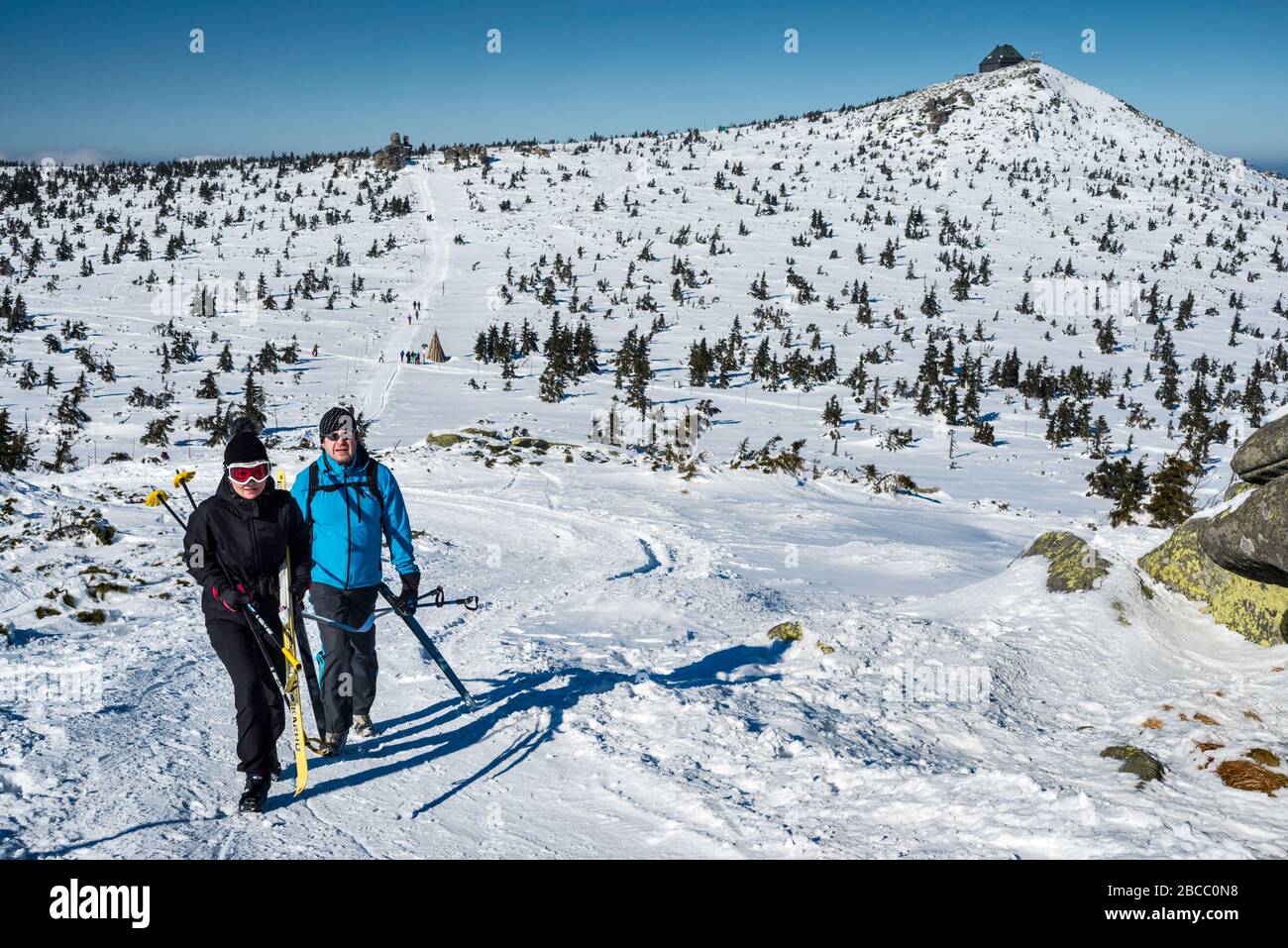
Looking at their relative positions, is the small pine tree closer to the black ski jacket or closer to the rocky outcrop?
the black ski jacket

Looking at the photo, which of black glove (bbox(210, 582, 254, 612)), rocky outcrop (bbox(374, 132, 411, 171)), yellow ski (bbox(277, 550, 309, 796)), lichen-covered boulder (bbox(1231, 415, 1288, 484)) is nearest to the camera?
black glove (bbox(210, 582, 254, 612))

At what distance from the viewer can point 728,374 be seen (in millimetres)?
41906

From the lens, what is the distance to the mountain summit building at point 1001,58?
5719 inches

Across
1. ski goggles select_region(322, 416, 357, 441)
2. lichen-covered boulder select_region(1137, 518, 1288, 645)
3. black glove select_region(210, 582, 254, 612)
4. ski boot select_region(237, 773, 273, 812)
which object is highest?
ski goggles select_region(322, 416, 357, 441)

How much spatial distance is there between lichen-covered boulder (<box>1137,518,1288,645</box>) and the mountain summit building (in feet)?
541

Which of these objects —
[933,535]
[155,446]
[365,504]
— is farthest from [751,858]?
[155,446]

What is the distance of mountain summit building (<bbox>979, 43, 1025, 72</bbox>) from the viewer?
14525cm

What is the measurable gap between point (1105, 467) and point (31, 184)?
4077 inches

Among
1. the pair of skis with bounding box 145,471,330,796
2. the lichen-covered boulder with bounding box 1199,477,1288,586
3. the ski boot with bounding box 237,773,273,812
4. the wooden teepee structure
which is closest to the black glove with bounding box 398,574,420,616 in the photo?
the pair of skis with bounding box 145,471,330,796

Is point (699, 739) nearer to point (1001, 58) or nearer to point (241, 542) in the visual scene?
point (241, 542)

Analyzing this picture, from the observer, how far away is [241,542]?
4465 millimetres

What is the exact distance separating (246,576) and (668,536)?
Answer: 8737 millimetres

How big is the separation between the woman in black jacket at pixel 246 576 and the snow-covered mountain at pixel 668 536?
397 millimetres

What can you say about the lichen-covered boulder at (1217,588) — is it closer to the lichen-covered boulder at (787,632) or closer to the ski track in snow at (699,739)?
the ski track in snow at (699,739)
